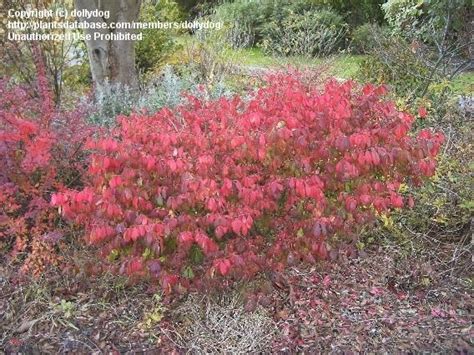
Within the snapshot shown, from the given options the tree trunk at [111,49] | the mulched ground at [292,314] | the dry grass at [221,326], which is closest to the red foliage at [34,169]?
the mulched ground at [292,314]

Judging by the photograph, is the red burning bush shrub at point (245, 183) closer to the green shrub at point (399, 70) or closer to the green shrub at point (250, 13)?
the green shrub at point (399, 70)

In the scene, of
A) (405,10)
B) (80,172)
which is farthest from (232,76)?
(80,172)

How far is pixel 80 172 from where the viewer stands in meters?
4.10

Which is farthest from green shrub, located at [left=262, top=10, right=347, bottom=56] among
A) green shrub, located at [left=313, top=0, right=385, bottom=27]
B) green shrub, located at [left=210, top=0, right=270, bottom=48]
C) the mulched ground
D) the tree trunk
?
the mulched ground

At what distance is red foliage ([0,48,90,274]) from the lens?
3.61 meters

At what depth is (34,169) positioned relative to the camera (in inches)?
145

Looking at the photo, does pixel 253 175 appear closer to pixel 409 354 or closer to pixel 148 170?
pixel 148 170

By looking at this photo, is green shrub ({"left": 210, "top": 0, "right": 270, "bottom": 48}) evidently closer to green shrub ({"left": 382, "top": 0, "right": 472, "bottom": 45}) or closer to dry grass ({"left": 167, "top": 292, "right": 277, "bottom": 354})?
green shrub ({"left": 382, "top": 0, "right": 472, "bottom": 45})

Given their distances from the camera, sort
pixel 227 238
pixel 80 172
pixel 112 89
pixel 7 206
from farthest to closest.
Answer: pixel 112 89 < pixel 80 172 < pixel 7 206 < pixel 227 238

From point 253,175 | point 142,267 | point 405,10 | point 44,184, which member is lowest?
point 142,267

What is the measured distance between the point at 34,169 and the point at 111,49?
303 cm

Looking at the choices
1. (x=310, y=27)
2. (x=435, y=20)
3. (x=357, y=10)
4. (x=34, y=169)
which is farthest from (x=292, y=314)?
(x=357, y=10)

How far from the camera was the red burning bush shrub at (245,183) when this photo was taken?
9.41ft

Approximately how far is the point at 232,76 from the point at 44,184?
5080 millimetres
